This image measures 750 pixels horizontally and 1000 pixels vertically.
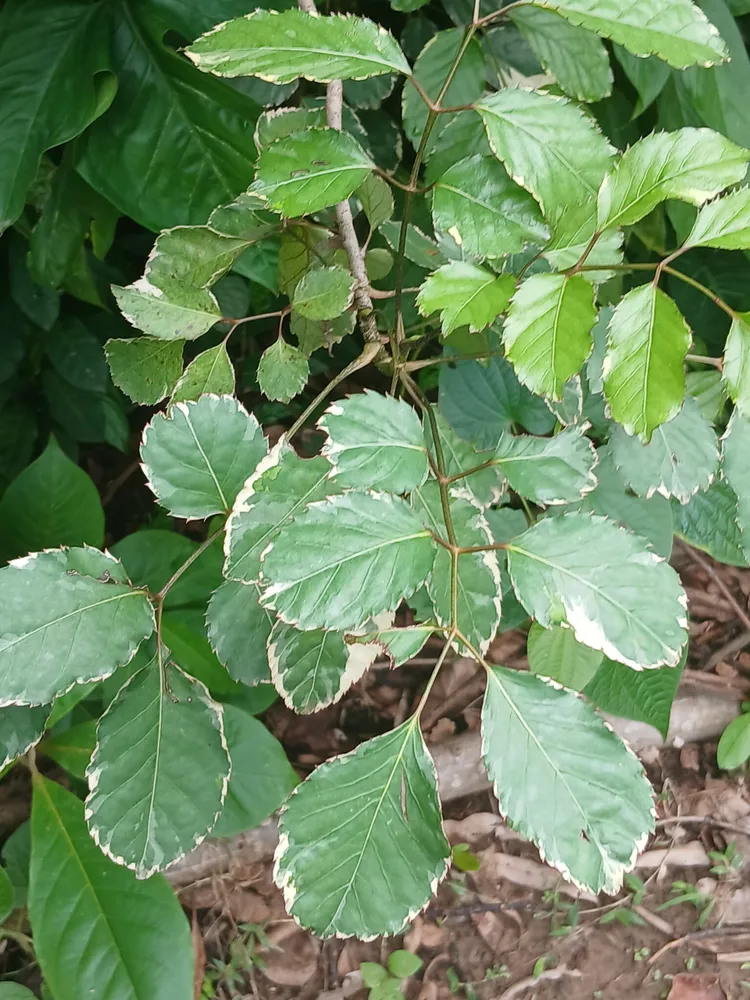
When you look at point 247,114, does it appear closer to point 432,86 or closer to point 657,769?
point 432,86

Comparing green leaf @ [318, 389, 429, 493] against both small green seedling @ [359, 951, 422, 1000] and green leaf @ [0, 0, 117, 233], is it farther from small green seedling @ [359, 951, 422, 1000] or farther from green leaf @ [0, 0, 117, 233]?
small green seedling @ [359, 951, 422, 1000]

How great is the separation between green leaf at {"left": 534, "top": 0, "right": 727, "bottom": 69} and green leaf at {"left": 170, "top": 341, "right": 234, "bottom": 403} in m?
0.35

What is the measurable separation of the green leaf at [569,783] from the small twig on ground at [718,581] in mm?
1086

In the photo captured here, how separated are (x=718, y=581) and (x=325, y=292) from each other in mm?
1226

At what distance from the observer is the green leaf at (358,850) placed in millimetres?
457

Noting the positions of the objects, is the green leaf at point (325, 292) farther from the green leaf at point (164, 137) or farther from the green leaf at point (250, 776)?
the green leaf at point (250, 776)

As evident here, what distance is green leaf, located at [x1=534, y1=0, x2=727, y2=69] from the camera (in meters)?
0.43

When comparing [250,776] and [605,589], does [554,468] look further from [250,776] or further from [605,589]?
[250,776]

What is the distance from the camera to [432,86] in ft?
2.15


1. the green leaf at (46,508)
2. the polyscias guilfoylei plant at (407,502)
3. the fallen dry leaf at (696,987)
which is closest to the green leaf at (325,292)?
the polyscias guilfoylei plant at (407,502)

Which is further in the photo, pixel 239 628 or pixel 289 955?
pixel 289 955

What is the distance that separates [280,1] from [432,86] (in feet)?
0.50

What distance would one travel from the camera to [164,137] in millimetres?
668

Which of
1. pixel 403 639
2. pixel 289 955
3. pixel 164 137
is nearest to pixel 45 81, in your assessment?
pixel 164 137
